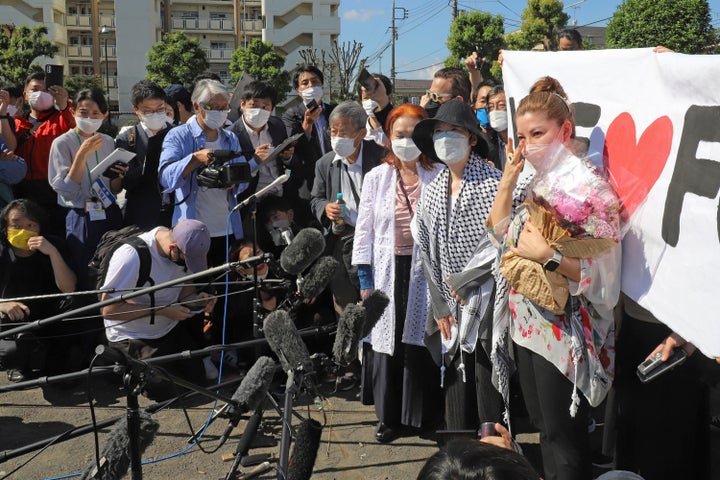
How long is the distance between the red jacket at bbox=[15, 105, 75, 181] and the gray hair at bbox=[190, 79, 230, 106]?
6.10 feet

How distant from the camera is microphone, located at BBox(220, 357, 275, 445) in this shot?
7.74 ft

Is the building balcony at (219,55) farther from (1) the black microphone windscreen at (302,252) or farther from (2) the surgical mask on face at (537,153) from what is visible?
(1) the black microphone windscreen at (302,252)

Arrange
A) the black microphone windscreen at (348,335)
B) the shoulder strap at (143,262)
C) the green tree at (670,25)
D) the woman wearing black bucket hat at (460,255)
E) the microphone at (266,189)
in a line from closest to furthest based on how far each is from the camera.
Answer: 1. the black microphone windscreen at (348,335)
2. the microphone at (266,189)
3. the woman wearing black bucket hat at (460,255)
4. the shoulder strap at (143,262)
5. the green tree at (670,25)

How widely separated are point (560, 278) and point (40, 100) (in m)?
5.44

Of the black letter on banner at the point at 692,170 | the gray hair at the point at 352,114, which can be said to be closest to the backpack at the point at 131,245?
the gray hair at the point at 352,114

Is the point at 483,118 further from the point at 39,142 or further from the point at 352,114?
the point at 39,142

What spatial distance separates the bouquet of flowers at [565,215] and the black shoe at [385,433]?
5.83ft

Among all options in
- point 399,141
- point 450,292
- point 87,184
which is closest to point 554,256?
point 450,292

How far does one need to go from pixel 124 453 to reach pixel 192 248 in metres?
2.09

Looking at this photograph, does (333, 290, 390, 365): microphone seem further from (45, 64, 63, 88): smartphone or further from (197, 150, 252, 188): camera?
(45, 64, 63, 88): smartphone

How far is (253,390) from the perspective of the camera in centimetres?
238

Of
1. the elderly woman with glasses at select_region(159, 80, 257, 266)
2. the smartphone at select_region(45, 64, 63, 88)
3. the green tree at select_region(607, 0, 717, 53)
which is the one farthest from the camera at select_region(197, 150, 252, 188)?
the green tree at select_region(607, 0, 717, 53)

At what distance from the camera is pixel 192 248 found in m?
4.29

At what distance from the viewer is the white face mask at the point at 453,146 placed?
3.57 metres
